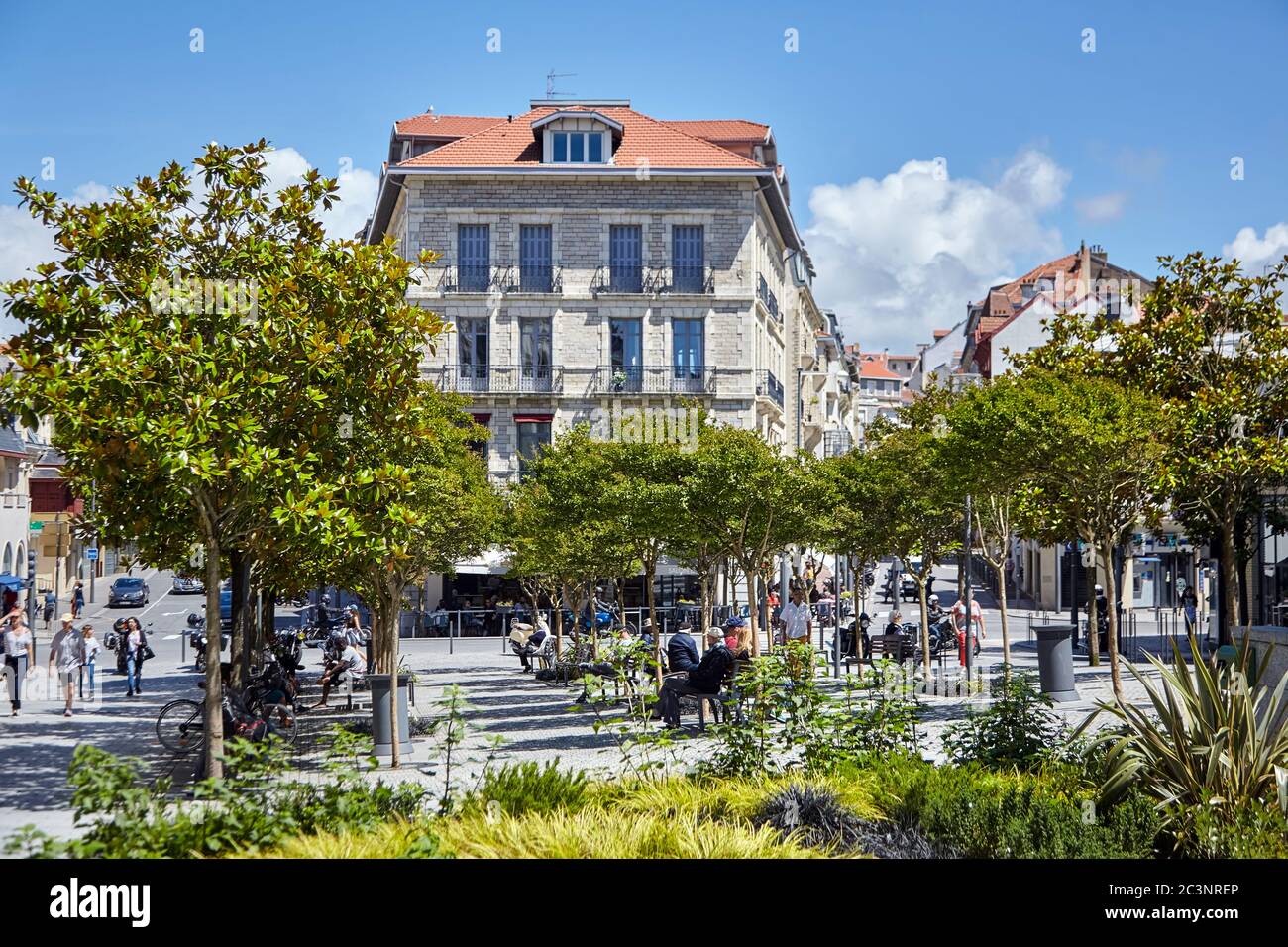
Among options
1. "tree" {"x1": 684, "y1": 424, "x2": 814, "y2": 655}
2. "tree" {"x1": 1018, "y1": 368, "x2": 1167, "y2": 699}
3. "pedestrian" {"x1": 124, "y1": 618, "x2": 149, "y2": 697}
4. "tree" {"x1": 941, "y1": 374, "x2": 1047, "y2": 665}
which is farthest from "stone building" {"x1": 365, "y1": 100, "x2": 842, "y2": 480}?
"tree" {"x1": 941, "y1": 374, "x2": 1047, "y2": 665}

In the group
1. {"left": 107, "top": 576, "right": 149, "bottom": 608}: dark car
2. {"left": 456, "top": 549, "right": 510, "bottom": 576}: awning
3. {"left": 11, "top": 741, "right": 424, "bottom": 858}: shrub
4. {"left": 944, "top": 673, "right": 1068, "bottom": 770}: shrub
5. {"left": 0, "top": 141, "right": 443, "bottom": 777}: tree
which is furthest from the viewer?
{"left": 107, "top": 576, "right": 149, "bottom": 608}: dark car

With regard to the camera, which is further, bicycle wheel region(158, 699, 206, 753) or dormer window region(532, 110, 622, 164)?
dormer window region(532, 110, 622, 164)

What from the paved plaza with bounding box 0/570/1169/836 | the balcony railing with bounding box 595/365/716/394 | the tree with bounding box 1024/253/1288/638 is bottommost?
the paved plaza with bounding box 0/570/1169/836

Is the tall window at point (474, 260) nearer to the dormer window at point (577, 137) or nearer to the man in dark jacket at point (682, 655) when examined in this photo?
the dormer window at point (577, 137)

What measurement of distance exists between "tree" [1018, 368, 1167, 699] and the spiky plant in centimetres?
844

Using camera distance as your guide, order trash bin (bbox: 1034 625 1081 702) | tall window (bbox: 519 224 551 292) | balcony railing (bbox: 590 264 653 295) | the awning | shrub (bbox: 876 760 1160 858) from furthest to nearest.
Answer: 1. balcony railing (bbox: 590 264 653 295)
2. tall window (bbox: 519 224 551 292)
3. the awning
4. trash bin (bbox: 1034 625 1081 702)
5. shrub (bbox: 876 760 1160 858)

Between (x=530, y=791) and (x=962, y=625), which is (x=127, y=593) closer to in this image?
(x=962, y=625)

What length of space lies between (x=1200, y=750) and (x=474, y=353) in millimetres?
42563

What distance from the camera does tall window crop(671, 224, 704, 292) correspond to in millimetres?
51125

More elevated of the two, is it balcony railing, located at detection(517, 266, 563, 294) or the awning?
balcony railing, located at detection(517, 266, 563, 294)

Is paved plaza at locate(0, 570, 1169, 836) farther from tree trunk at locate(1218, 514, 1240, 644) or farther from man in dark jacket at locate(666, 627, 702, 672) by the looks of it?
tree trunk at locate(1218, 514, 1240, 644)

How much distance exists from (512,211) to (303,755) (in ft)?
118

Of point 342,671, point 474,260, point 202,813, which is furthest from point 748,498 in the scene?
point 474,260
